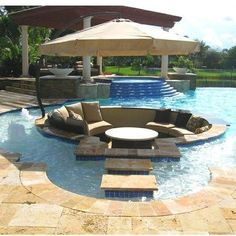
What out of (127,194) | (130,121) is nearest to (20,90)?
(130,121)

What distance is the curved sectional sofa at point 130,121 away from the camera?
32.5 ft

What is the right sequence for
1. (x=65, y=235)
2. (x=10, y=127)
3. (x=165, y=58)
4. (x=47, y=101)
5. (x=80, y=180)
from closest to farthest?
1. (x=65, y=235)
2. (x=80, y=180)
3. (x=10, y=127)
4. (x=47, y=101)
5. (x=165, y=58)

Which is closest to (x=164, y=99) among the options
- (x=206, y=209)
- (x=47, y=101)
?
(x=47, y=101)

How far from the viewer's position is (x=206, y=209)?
517 centimetres

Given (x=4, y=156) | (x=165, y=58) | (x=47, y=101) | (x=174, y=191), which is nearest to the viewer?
(x=174, y=191)

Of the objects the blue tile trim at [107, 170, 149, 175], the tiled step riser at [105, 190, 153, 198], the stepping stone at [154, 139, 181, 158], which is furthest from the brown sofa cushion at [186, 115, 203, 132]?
the tiled step riser at [105, 190, 153, 198]

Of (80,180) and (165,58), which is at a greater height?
(165,58)

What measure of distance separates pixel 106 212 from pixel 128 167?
1.93 meters

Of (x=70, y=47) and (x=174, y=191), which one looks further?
(x=70, y=47)

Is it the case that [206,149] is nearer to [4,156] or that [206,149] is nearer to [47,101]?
[4,156]

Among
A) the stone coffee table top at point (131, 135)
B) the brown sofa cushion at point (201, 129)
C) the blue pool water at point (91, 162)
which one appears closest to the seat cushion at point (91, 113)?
the blue pool water at point (91, 162)

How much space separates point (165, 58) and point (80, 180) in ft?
62.4

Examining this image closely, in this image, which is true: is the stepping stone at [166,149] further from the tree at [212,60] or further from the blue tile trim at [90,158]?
the tree at [212,60]

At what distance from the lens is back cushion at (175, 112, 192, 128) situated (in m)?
10.9
